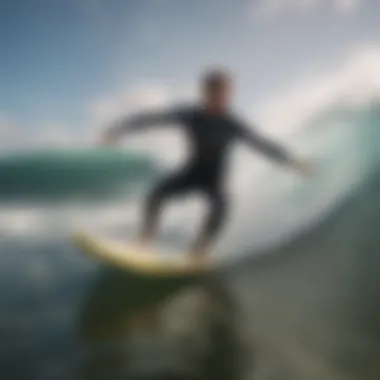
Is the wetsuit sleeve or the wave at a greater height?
the wetsuit sleeve

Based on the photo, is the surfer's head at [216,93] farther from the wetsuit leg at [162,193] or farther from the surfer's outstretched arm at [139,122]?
the wetsuit leg at [162,193]

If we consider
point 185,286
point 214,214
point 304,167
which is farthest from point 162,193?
point 304,167

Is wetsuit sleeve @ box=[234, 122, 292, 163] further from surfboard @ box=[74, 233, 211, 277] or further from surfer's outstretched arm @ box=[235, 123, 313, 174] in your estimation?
surfboard @ box=[74, 233, 211, 277]

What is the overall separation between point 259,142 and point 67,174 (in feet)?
1.87

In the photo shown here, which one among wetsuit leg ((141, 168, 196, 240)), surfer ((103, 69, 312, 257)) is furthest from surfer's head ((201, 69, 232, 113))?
wetsuit leg ((141, 168, 196, 240))

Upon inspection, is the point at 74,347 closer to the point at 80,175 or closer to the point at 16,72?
the point at 80,175

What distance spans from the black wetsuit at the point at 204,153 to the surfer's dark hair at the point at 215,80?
0.22ft

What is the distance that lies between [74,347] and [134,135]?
2.02 feet

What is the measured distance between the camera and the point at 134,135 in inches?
90.6

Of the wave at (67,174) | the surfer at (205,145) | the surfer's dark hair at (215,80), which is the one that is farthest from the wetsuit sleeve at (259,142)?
the wave at (67,174)

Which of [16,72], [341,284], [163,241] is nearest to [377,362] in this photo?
[341,284]

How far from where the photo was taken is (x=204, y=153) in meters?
2.31

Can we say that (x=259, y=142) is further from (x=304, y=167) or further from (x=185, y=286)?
(x=185, y=286)

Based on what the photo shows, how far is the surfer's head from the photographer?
2309 mm
